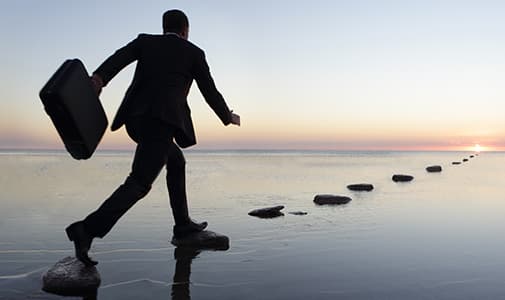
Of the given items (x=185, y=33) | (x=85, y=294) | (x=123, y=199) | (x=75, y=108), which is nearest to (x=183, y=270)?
(x=123, y=199)

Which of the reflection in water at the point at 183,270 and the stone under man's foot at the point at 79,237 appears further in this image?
the stone under man's foot at the point at 79,237

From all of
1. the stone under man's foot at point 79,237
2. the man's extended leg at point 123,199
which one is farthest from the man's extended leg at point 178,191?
the stone under man's foot at point 79,237

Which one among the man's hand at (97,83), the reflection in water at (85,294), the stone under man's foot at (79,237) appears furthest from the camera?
the man's hand at (97,83)

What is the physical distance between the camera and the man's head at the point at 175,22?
4902mm

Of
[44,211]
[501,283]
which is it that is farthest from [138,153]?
[44,211]

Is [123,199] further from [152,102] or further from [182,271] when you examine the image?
[152,102]

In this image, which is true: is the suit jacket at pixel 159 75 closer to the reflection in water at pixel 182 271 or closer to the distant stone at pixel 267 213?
the reflection in water at pixel 182 271

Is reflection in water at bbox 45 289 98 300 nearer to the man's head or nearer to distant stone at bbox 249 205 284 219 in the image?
the man's head

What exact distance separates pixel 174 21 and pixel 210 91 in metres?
0.85

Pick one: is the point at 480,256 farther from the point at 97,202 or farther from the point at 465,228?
the point at 97,202

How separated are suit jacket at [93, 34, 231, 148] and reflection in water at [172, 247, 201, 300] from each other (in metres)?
1.32

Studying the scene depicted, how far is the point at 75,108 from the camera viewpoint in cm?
391

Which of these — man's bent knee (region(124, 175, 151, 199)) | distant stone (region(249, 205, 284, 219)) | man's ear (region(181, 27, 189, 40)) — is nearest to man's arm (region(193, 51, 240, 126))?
man's ear (region(181, 27, 189, 40))

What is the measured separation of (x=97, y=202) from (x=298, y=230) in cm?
570
